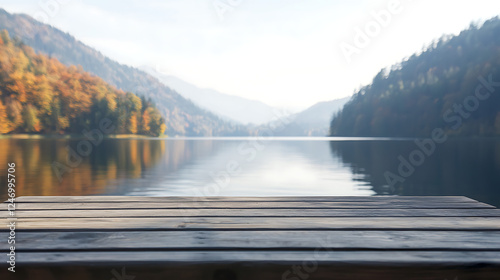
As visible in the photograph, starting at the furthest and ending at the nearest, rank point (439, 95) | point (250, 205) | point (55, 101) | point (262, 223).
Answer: point (439, 95), point (55, 101), point (250, 205), point (262, 223)

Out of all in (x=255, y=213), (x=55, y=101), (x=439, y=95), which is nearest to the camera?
(x=255, y=213)

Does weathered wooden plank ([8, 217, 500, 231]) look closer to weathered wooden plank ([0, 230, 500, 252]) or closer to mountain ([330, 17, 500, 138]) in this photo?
weathered wooden plank ([0, 230, 500, 252])

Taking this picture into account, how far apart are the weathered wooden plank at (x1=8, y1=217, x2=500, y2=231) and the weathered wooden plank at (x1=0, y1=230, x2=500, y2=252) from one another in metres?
0.12

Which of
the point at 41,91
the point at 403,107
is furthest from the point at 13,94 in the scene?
the point at 403,107

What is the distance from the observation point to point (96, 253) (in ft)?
7.37

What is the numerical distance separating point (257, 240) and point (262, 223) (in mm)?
448

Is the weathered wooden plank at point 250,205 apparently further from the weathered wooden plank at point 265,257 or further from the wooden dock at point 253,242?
the weathered wooden plank at point 265,257

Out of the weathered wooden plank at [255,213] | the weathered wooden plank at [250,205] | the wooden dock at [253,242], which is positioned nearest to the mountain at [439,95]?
the weathered wooden plank at [250,205]

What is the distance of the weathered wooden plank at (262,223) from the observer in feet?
9.16

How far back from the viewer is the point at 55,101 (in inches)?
3433

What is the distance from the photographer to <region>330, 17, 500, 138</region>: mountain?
3302 inches

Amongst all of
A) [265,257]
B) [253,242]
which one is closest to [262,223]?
[253,242]

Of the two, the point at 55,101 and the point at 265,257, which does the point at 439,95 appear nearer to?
the point at 55,101

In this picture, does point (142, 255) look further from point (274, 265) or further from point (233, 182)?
point (233, 182)
